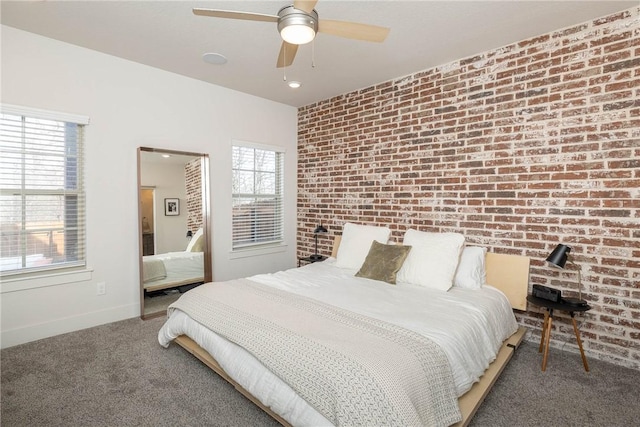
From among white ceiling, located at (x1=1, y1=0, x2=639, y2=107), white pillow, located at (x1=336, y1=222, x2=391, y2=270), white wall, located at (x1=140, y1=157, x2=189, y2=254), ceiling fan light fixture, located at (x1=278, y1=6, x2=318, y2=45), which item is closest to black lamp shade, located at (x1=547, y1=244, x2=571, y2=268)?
white pillow, located at (x1=336, y1=222, x2=391, y2=270)

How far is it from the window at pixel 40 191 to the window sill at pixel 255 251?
1.67 m

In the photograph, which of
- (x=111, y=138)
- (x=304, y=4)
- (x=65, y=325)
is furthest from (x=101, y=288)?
(x=304, y=4)

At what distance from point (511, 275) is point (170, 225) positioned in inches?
140

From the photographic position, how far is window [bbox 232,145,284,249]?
4.29 m

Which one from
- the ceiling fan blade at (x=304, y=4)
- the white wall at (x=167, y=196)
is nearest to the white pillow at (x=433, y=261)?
the ceiling fan blade at (x=304, y=4)

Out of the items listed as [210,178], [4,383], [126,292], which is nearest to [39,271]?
[126,292]

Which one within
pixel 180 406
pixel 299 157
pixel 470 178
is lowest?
pixel 180 406

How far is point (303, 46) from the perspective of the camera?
9.63 feet

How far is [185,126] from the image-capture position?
375cm

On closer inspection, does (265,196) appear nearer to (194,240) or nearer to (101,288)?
(194,240)

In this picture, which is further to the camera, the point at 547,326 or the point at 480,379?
the point at 547,326

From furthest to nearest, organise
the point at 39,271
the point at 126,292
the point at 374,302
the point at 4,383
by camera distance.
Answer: the point at 126,292 → the point at 39,271 → the point at 374,302 → the point at 4,383

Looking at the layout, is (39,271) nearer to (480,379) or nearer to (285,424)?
(285,424)

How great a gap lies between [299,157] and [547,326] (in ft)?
12.0
